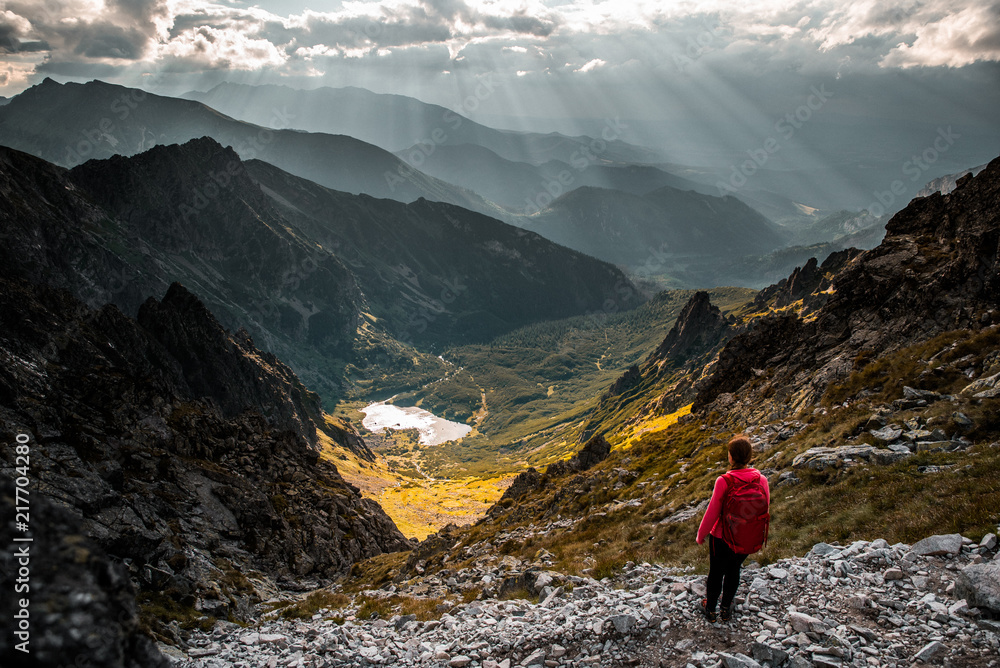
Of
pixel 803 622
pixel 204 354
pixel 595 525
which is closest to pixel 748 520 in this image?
pixel 803 622

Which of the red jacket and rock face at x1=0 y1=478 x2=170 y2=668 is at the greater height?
the red jacket

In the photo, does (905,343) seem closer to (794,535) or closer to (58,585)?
(794,535)

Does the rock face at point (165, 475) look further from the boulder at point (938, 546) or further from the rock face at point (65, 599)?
the boulder at point (938, 546)

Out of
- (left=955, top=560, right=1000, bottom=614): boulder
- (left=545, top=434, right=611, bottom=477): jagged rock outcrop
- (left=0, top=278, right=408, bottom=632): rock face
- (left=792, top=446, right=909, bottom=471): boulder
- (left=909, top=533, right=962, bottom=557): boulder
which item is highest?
(left=545, top=434, right=611, bottom=477): jagged rock outcrop

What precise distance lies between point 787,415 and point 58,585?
143 feet

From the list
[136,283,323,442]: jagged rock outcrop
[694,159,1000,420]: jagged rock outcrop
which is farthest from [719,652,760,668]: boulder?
[136,283,323,442]: jagged rock outcrop

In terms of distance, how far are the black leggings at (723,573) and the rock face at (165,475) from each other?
21.7m

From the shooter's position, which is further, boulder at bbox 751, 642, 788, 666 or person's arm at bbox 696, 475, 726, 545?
person's arm at bbox 696, 475, 726, 545

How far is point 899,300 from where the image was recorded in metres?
44.0

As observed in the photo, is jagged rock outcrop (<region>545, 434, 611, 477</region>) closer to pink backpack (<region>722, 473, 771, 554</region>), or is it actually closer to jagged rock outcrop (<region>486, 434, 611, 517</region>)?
jagged rock outcrop (<region>486, 434, 611, 517</region>)

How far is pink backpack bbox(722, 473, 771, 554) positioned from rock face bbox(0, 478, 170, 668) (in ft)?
39.4

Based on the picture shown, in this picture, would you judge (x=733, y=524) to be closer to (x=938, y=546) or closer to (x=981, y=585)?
(x=981, y=585)

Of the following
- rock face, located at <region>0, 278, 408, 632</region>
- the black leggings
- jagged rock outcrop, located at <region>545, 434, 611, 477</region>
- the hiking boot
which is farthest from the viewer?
jagged rock outcrop, located at <region>545, 434, 611, 477</region>

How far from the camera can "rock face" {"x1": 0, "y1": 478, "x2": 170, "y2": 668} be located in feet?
18.9
